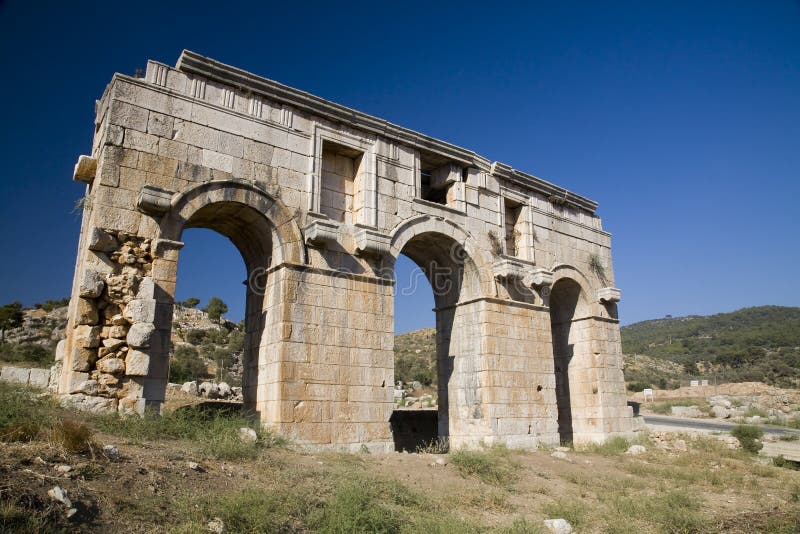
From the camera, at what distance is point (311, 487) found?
5.98 meters

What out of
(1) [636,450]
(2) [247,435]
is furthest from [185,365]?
(1) [636,450]

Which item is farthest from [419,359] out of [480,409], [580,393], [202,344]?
[480,409]

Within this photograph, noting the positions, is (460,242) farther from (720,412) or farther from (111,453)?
(720,412)

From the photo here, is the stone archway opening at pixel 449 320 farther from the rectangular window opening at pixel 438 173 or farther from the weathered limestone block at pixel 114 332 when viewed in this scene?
the weathered limestone block at pixel 114 332

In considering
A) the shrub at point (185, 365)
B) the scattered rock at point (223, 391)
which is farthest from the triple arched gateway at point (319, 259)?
the shrub at point (185, 365)

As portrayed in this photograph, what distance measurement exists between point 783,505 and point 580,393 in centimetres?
619

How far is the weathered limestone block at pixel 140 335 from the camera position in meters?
7.63

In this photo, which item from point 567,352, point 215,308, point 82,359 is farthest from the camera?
point 215,308

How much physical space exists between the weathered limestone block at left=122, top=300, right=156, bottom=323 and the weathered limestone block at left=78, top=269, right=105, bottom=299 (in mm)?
456

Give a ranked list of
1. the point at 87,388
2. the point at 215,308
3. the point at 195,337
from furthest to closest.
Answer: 1. the point at 215,308
2. the point at 195,337
3. the point at 87,388

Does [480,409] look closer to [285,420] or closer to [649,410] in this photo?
[285,420]

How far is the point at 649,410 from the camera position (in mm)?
29172

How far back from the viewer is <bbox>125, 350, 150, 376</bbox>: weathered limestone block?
762 cm

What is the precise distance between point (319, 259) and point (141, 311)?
3.06m
